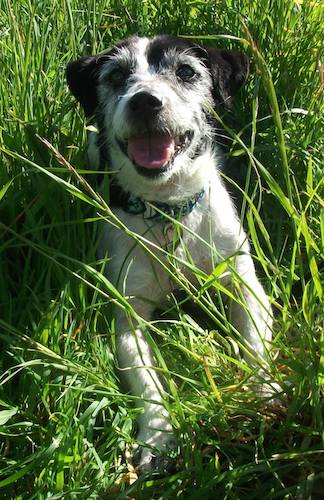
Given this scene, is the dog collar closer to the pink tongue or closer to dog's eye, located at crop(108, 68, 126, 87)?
the pink tongue

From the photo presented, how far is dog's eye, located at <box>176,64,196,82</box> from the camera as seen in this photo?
2543mm

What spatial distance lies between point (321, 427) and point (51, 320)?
0.81 m

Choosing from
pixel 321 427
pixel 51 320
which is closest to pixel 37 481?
pixel 51 320

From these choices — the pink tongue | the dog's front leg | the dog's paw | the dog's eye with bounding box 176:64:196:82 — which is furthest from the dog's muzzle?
the dog's paw

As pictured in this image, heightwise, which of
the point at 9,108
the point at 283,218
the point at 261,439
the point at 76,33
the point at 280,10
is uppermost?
the point at 280,10

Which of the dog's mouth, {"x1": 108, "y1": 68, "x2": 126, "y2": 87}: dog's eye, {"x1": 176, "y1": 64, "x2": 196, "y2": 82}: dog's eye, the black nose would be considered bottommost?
the dog's mouth

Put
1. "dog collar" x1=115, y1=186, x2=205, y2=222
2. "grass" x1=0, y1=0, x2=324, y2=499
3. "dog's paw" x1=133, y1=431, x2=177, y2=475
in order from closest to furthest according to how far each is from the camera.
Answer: "grass" x1=0, y1=0, x2=324, y2=499 → "dog's paw" x1=133, y1=431, x2=177, y2=475 → "dog collar" x1=115, y1=186, x2=205, y2=222

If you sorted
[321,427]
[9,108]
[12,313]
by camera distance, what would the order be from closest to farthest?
1. [321,427]
2. [12,313]
3. [9,108]

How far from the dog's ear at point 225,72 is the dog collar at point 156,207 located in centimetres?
38

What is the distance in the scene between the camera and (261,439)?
176cm

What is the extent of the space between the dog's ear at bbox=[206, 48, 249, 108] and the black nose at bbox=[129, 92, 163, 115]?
0.41 meters

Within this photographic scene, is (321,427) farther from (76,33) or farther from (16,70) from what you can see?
(76,33)

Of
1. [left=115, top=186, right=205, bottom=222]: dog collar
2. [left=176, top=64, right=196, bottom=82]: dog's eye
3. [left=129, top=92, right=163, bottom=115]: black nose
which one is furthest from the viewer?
[left=176, top=64, right=196, bottom=82]: dog's eye

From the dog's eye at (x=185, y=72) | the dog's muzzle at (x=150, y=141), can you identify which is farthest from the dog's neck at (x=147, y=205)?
the dog's eye at (x=185, y=72)
